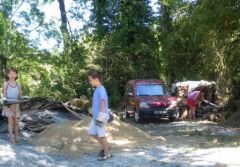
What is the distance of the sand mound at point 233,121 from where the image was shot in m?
19.5

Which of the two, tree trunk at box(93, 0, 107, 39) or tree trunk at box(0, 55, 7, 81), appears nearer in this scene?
tree trunk at box(0, 55, 7, 81)

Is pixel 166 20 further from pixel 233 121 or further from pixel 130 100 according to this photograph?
pixel 233 121

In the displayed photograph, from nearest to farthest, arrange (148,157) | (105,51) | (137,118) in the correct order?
(148,157)
(137,118)
(105,51)

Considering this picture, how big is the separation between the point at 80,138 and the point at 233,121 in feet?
31.4

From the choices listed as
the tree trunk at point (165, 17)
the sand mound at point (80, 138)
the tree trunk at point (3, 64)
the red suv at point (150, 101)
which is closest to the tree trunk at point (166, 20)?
the tree trunk at point (165, 17)

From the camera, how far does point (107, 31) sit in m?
34.1

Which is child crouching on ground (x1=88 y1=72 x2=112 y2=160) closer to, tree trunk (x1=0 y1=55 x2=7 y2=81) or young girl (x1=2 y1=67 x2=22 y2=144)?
young girl (x1=2 y1=67 x2=22 y2=144)

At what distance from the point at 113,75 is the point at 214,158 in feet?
74.8

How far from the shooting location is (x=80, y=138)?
1255cm

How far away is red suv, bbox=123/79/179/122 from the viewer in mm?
21203

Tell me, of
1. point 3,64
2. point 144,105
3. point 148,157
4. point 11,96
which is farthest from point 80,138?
point 3,64

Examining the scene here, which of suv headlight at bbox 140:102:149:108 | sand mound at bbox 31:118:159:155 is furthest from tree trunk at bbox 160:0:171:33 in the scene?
sand mound at bbox 31:118:159:155

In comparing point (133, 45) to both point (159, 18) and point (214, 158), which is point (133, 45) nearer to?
point (159, 18)

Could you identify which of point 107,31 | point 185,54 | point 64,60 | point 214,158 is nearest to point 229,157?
point 214,158
